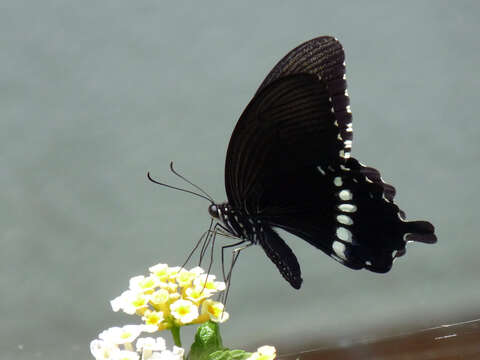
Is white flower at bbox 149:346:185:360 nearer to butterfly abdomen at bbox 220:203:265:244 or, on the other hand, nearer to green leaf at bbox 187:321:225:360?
green leaf at bbox 187:321:225:360

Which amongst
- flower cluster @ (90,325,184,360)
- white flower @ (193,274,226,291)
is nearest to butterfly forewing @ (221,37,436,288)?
white flower @ (193,274,226,291)

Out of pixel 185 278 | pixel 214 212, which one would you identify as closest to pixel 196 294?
pixel 185 278

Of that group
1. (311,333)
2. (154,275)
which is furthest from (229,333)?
(154,275)

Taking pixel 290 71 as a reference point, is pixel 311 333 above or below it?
below

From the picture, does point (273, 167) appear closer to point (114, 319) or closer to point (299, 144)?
point (299, 144)

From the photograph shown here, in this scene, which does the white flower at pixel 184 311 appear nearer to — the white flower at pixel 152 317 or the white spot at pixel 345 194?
the white flower at pixel 152 317
